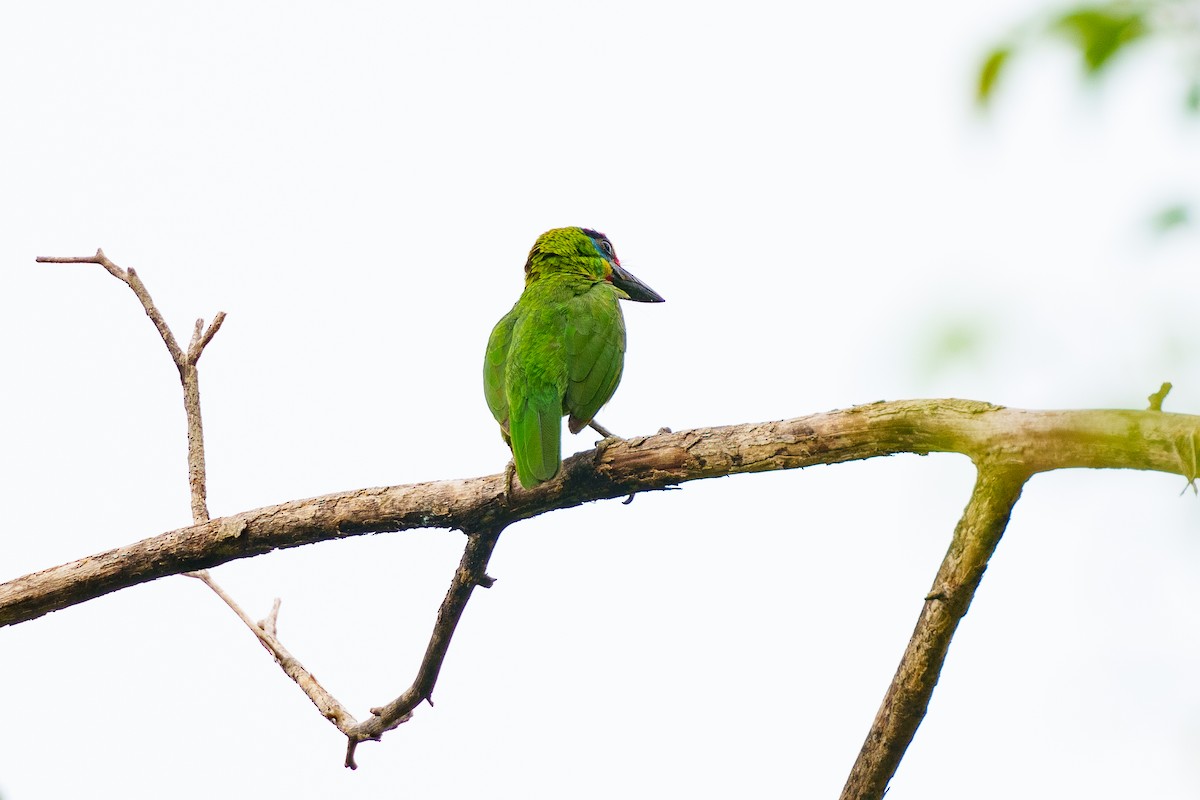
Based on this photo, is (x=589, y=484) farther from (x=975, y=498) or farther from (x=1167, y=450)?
(x=1167, y=450)

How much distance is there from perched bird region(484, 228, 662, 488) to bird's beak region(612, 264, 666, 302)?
0.72 meters

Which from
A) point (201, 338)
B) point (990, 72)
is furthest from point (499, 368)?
point (990, 72)

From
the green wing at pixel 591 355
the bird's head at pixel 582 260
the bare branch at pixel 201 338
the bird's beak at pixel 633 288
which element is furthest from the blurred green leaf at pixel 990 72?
the bird's beak at pixel 633 288

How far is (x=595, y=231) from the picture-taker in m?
6.37

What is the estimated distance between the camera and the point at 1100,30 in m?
1.25

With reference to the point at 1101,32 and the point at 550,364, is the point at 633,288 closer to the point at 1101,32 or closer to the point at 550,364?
the point at 550,364

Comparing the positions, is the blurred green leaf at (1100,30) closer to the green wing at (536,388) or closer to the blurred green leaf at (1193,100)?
the blurred green leaf at (1193,100)

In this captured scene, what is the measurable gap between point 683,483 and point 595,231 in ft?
10.2

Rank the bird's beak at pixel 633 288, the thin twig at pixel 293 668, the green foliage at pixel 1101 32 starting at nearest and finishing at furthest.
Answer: the green foliage at pixel 1101 32, the thin twig at pixel 293 668, the bird's beak at pixel 633 288

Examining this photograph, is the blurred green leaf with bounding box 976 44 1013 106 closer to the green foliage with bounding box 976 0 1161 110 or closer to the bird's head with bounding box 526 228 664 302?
the green foliage with bounding box 976 0 1161 110

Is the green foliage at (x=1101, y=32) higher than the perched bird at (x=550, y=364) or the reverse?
the reverse

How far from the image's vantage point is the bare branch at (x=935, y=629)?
254 cm

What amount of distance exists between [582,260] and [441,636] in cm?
254

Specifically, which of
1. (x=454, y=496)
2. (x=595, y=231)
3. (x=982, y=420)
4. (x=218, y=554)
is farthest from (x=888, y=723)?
(x=595, y=231)
